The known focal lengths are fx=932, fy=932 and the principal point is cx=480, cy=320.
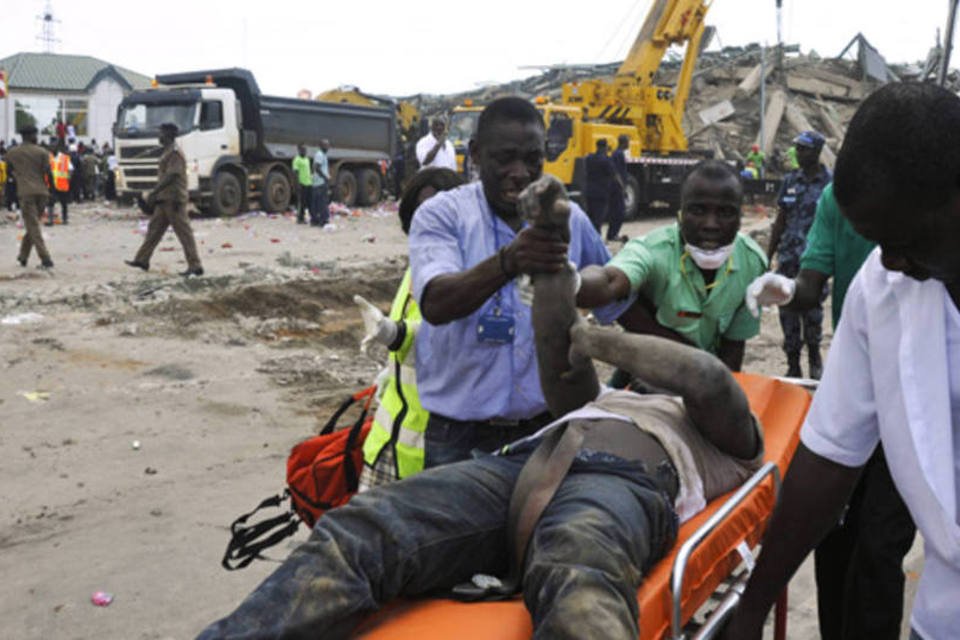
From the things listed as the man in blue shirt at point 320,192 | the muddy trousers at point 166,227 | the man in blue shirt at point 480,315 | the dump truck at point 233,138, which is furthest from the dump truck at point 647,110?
the man in blue shirt at point 480,315

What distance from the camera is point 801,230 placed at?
6.70m

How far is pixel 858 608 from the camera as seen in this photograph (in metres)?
2.46

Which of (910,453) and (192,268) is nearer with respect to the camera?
(910,453)

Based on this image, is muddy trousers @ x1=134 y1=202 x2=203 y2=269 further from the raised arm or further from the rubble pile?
the rubble pile

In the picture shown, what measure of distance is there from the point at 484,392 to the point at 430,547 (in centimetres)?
55

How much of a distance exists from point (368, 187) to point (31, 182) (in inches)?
415

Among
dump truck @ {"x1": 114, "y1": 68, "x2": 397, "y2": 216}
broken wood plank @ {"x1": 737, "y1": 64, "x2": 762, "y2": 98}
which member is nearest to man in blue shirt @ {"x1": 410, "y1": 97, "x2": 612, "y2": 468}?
dump truck @ {"x1": 114, "y1": 68, "x2": 397, "y2": 216}

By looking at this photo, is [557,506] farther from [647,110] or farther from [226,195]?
[647,110]

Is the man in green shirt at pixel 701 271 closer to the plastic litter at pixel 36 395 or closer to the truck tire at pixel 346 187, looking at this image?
the plastic litter at pixel 36 395

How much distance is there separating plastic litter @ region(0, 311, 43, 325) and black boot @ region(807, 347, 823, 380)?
6.54 m

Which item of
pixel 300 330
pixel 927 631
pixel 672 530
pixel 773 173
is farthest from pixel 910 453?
pixel 773 173

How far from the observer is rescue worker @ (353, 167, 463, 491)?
273 cm

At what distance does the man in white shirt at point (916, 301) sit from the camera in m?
1.29

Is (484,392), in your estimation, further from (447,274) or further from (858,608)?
(858,608)
